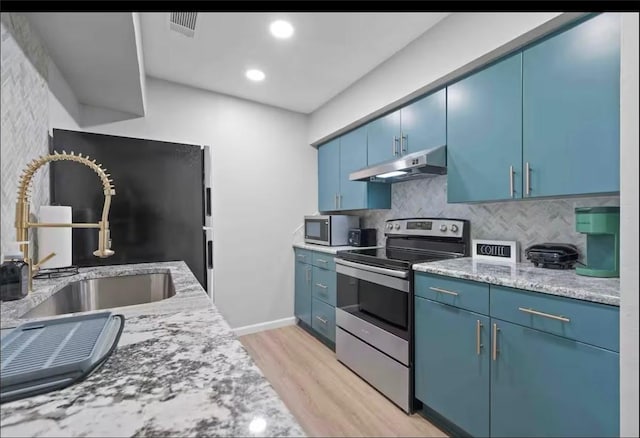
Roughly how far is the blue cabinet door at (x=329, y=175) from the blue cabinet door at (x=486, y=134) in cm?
133

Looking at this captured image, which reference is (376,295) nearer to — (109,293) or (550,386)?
(550,386)

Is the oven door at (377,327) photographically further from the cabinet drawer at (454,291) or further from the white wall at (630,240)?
the white wall at (630,240)

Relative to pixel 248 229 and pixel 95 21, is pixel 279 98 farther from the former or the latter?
pixel 95 21

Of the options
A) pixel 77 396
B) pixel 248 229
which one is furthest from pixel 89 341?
pixel 248 229

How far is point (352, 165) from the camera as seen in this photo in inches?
111

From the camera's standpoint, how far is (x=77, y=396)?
1.52 ft

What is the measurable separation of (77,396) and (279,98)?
291cm

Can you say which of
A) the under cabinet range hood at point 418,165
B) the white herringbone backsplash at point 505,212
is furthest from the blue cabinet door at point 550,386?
the under cabinet range hood at point 418,165

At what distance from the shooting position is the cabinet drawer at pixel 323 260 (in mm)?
2645

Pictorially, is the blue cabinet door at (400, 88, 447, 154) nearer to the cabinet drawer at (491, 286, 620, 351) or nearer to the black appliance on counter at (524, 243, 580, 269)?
the black appliance on counter at (524, 243, 580, 269)

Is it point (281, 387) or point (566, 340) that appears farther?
point (281, 387)

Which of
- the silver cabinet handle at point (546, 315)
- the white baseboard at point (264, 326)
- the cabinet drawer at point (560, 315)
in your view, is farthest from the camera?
the white baseboard at point (264, 326)

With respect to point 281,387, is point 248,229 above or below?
above

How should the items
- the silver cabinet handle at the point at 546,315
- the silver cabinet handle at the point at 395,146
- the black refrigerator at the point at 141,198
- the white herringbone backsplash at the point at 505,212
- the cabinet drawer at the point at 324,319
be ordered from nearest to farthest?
1. the silver cabinet handle at the point at 546,315
2. the white herringbone backsplash at the point at 505,212
3. the black refrigerator at the point at 141,198
4. the silver cabinet handle at the point at 395,146
5. the cabinet drawer at the point at 324,319
